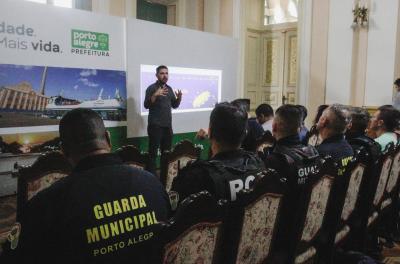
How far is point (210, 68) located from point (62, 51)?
2646mm

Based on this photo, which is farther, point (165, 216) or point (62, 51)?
point (62, 51)

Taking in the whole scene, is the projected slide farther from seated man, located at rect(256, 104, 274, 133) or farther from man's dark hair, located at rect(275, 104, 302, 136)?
man's dark hair, located at rect(275, 104, 302, 136)

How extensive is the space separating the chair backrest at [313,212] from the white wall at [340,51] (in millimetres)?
5202

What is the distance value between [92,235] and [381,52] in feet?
21.0

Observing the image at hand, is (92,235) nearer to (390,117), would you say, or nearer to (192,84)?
(390,117)

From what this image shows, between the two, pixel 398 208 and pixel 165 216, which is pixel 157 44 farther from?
pixel 165 216

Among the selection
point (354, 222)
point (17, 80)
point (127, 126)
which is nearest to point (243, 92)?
point (127, 126)

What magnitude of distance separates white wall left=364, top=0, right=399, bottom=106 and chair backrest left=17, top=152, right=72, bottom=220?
580 centimetres

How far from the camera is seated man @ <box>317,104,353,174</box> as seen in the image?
2418 mm

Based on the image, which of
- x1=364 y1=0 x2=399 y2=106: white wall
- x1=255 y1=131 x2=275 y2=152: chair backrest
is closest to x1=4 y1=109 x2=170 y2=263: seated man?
x1=255 y1=131 x2=275 y2=152: chair backrest

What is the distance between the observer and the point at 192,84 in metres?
6.00

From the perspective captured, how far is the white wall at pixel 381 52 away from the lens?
20.5 ft

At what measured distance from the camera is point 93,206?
1.13 m

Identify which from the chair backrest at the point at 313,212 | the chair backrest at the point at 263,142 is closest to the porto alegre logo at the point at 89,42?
the chair backrest at the point at 263,142
